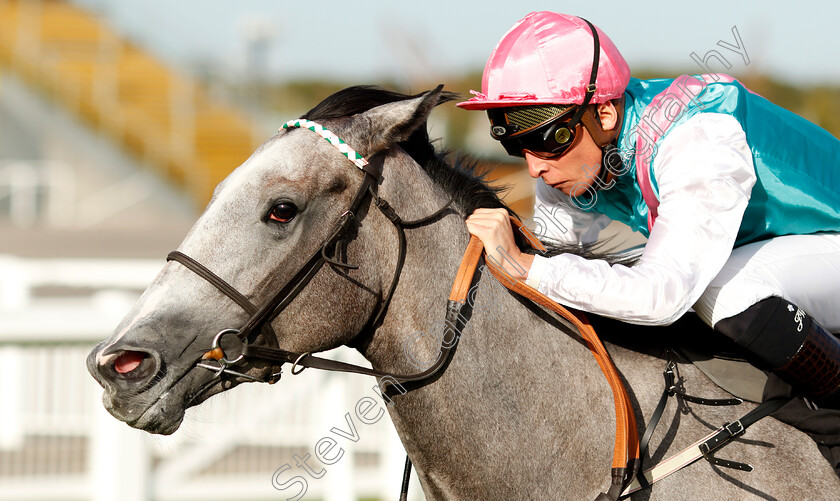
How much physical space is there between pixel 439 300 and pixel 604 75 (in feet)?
2.50

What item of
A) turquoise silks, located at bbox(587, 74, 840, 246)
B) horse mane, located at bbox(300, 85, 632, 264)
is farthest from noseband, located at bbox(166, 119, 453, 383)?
turquoise silks, located at bbox(587, 74, 840, 246)

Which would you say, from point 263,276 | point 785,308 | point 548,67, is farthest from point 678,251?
point 263,276

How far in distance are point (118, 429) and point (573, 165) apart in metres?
2.48

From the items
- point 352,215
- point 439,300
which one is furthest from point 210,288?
point 439,300

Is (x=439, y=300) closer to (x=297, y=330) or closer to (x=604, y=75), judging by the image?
(x=297, y=330)

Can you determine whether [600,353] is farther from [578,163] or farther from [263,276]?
[263,276]

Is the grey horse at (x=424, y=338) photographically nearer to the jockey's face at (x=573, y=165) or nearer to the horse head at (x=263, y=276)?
the horse head at (x=263, y=276)

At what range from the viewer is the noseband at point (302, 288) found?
2.09 meters

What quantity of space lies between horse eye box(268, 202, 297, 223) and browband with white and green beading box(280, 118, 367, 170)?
0.21 metres

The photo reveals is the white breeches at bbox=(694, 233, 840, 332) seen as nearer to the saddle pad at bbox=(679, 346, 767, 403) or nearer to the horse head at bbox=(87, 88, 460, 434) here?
the saddle pad at bbox=(679, 346, 767, 403)

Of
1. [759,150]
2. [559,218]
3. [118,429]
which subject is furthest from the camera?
[118,429]

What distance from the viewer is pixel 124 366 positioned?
2.03 m

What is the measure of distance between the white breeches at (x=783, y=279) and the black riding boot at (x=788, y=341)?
0.03 m

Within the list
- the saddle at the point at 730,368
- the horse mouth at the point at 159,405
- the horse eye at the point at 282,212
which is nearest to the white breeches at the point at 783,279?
the saddle at the point at 730,368
